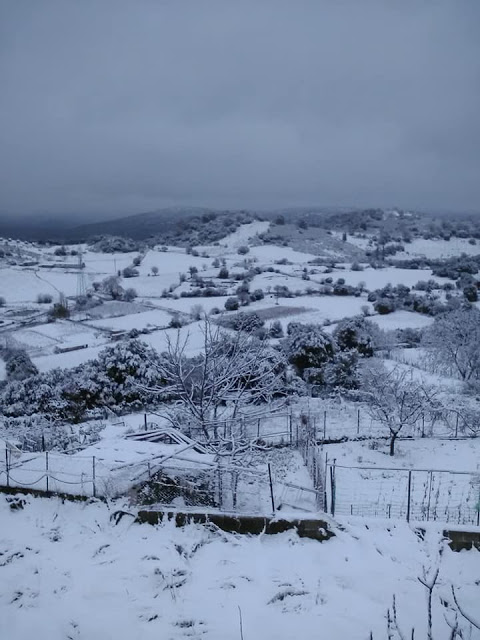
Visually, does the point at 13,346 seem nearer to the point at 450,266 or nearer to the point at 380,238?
the point at 450,266

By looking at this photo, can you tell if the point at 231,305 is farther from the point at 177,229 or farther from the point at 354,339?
the point at 177,229

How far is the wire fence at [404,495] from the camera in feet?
25.0

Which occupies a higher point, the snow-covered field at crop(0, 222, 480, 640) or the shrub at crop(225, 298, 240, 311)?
the snow-covered field at crop(0, 222, 480, 640)

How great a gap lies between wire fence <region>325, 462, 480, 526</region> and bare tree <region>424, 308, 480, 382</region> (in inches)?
414

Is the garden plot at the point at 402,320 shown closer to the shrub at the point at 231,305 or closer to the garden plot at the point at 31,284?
the shrub at the point at 231,305

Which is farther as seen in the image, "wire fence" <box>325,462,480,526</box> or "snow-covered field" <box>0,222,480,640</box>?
"wire fence" <box>325,462,480,526</box>

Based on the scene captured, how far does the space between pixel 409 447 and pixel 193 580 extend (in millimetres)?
8107

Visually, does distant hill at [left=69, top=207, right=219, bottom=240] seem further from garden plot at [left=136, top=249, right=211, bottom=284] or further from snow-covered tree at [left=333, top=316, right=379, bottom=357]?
snow-covered tree at [left=333, top=316, right=379, bottom=357]

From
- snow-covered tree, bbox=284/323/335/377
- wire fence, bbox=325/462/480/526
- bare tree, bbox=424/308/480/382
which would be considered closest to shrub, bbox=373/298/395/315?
bare tree, bbox=424/308/480/382

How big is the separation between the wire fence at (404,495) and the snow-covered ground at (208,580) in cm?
90

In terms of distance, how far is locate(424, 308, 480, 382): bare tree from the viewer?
20203 mm

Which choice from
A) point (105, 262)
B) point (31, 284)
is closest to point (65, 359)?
point (31, 284)

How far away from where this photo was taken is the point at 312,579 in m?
6.04

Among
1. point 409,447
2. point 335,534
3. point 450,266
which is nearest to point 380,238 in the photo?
point 450,266
